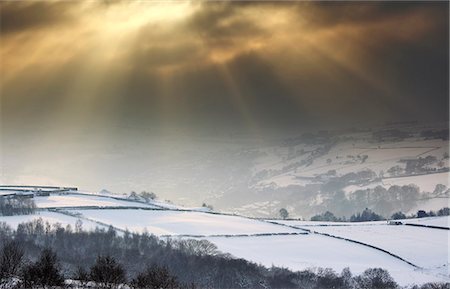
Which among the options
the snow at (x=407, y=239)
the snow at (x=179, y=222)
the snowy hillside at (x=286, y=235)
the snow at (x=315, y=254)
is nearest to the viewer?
the snow at (x=315, y=254)

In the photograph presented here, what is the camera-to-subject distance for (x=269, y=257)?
3755 inches

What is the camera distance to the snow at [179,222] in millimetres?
112688

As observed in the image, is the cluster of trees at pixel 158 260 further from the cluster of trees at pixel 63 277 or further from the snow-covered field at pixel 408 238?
the snow-covered field at pixel 408 238

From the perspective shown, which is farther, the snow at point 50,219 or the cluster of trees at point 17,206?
the cluster of trees at point 17,206

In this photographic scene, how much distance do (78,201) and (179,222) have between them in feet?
83.5

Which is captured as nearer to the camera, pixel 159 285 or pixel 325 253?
pixel 159 285

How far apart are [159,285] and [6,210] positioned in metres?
70.2

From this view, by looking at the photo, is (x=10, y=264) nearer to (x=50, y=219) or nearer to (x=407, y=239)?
(x=50, y=219)

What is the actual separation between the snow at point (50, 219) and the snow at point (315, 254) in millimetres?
19052

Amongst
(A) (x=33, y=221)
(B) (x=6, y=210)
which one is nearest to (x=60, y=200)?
(B) (x=6, y=210)

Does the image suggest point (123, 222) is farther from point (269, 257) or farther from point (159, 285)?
point (159, 285)

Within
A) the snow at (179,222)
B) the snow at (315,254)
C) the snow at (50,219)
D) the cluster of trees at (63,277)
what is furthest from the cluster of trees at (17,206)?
the cluster of trees at (63,277)

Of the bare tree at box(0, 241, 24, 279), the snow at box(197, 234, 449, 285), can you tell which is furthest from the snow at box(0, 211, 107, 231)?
the bare tree at box(0, 241, 24, 279)

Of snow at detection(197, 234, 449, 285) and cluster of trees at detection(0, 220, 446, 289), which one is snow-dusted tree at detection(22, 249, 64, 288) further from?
snow at detection(197, 234, 449, 285)
